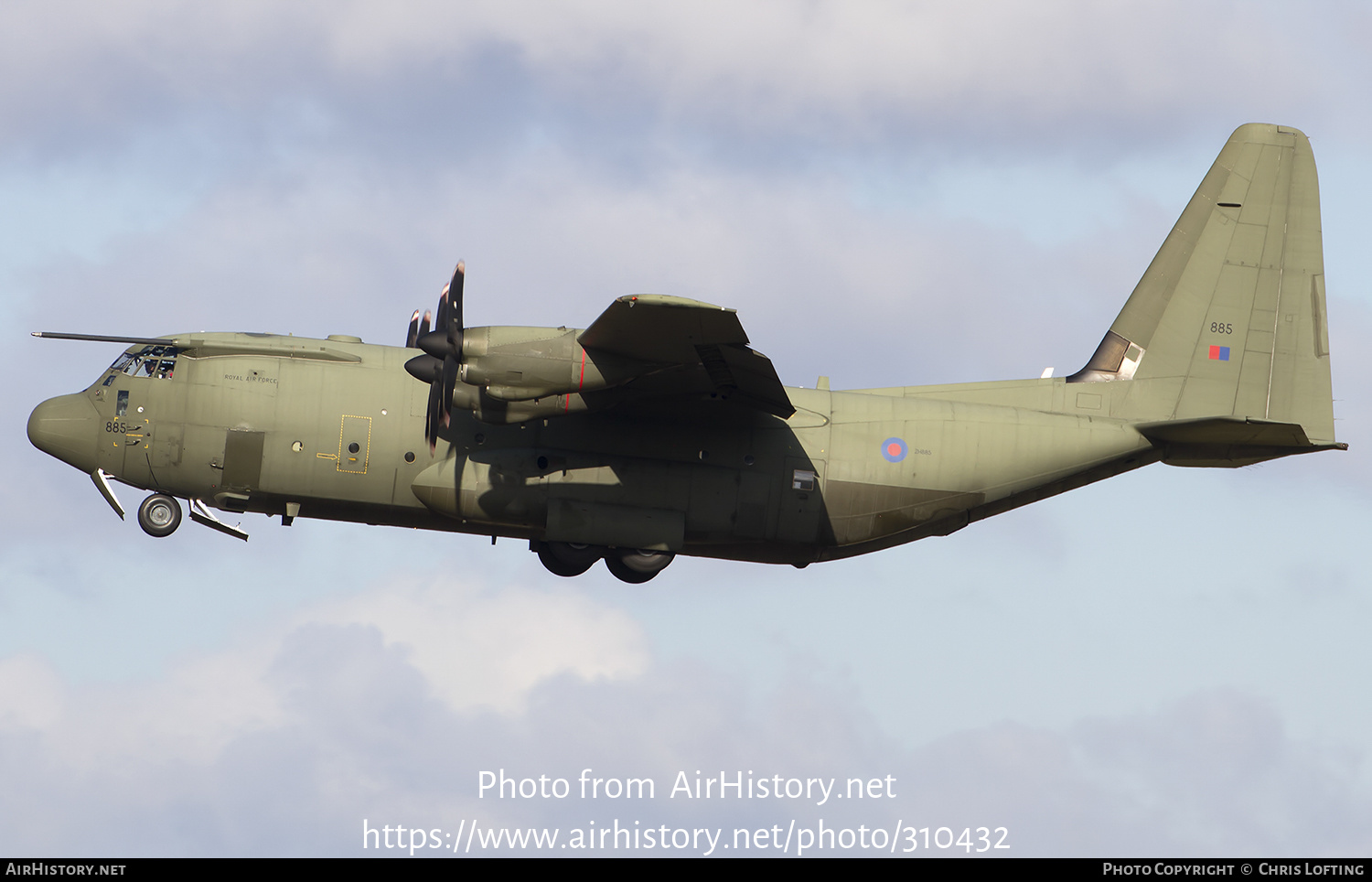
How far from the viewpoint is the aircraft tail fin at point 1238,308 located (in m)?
27.6

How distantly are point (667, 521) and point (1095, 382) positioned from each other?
8325mm

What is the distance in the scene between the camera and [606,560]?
26.3 m

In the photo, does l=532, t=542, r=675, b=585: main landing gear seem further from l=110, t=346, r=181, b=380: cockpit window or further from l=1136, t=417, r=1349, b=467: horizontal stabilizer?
l=1136, t=417, r=1349, b=467: horizontal stabilizer

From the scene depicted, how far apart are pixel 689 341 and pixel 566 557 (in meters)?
5.58

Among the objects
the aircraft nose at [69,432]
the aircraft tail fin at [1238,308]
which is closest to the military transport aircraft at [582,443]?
the aircraft nose at [69,432]

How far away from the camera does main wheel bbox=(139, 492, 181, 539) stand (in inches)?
966

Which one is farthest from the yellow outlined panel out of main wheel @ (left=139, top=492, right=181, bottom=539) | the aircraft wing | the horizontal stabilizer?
the horizontal stabilizer

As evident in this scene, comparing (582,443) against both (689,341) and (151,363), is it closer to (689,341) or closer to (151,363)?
(689,341)

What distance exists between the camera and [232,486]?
24.3 meters

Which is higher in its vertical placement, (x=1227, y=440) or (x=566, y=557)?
(x=1227, y=440)

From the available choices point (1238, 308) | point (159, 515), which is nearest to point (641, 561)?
point (159, 515)

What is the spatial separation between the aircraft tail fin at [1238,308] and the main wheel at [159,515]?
50.6 ft

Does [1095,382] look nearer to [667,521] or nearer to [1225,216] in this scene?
[1225,216]
